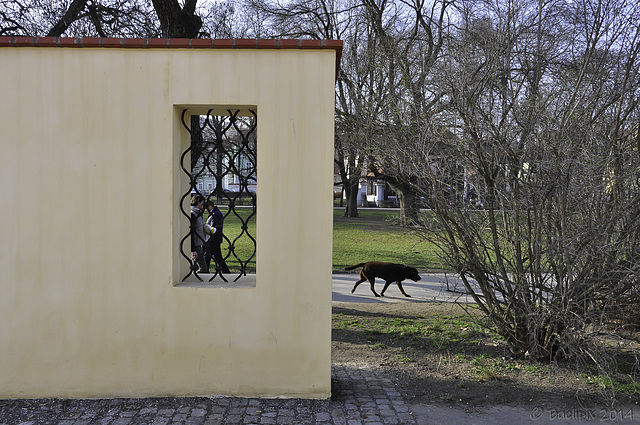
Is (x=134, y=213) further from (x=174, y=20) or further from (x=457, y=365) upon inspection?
(x=174, y=20)

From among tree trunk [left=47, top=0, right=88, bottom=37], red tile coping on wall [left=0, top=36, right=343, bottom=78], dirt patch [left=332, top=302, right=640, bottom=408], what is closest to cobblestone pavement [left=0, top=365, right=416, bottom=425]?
dirt patch [left=332, top=302, right=640, bottom=408]

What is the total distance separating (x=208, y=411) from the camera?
172 inches

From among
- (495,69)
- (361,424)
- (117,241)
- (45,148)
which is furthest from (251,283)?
(495,69)

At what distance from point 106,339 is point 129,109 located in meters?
1.83

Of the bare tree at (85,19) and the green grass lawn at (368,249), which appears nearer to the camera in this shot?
the bare tree at (85,19)

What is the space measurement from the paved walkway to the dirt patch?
0.22 metres

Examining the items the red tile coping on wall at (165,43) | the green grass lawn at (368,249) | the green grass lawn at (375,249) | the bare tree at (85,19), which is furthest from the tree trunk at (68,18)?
the green grass lawn at (375,249)

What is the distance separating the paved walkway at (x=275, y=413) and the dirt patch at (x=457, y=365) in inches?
8.7

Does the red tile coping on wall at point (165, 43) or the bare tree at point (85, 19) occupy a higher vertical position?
the bare tree at point (85, 19)

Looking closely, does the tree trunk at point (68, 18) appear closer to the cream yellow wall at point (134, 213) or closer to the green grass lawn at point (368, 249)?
the green grass lawn at point (368, 249)

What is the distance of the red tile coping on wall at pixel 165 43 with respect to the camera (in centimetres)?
446

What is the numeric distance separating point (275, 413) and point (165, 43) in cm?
295

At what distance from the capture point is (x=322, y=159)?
179 inches

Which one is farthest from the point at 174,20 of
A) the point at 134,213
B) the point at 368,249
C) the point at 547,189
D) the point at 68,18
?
the point at 368,249
